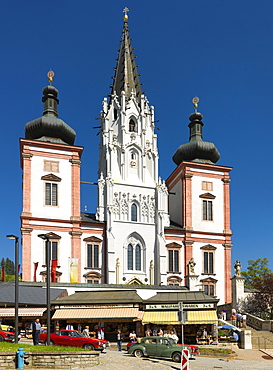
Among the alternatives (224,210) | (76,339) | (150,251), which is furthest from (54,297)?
(224,210)

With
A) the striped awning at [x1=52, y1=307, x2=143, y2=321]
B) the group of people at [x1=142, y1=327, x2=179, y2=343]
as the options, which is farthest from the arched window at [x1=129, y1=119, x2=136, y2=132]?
the group of people at [x1=142, y1=327, x2=179, y2=343]

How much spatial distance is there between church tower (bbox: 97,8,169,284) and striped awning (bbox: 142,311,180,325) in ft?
51.6

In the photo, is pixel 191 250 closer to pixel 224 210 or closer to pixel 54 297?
pixel 224 210

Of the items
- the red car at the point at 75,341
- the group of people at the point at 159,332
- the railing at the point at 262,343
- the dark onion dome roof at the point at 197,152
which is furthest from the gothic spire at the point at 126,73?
the red car at the point at 75,341

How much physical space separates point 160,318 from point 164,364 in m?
13.7

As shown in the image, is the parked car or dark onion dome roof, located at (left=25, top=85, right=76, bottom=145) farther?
dark onion dome roof, located at (left=25, top=85, right=76, bottom=145)

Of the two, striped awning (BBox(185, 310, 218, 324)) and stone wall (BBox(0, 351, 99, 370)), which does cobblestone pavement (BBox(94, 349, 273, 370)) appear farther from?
striped awning (BBox(185, 310, 218, 324))

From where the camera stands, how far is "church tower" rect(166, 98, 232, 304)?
60.2m

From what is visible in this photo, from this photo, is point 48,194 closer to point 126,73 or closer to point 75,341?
point 126,73

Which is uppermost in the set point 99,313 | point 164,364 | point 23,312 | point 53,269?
point 53,269

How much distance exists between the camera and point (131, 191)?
58719 mm

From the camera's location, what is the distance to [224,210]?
63219 millimetres

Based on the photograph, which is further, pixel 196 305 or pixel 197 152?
pixel 197 152

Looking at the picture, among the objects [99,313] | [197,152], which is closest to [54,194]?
[197,152]
